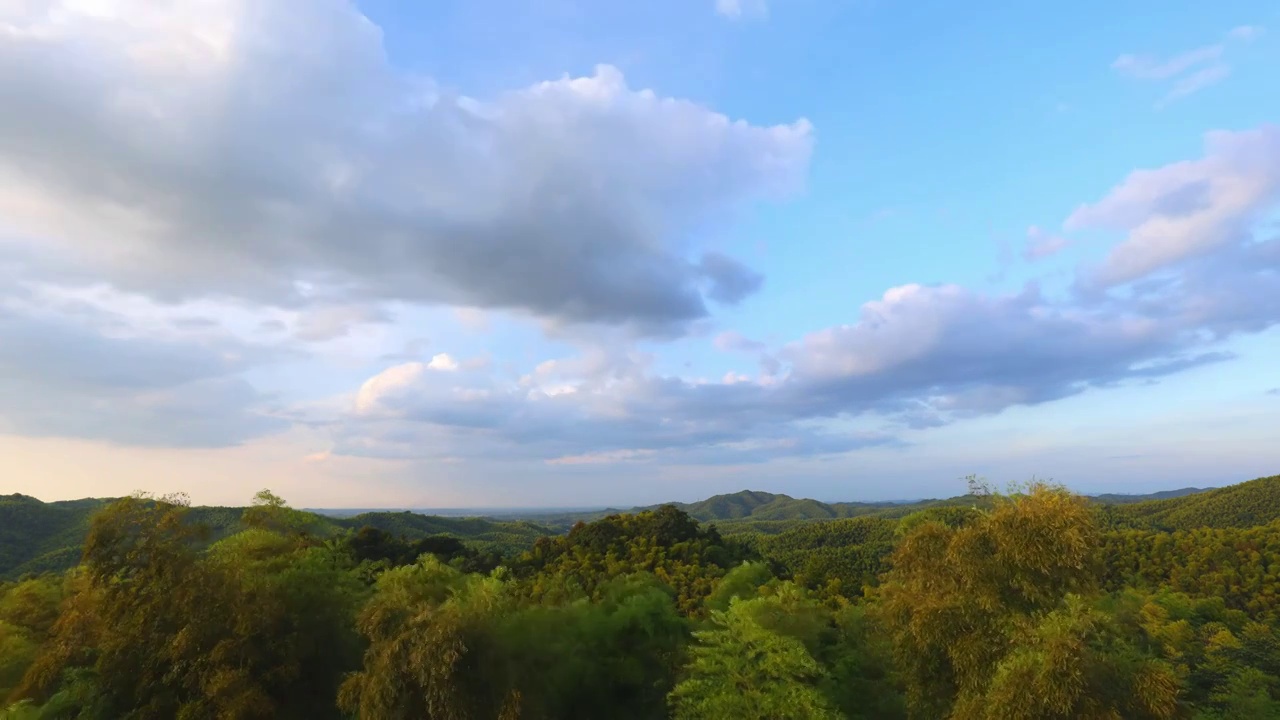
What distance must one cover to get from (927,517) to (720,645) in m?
6.72

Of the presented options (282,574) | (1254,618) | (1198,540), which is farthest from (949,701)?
(1198,540)

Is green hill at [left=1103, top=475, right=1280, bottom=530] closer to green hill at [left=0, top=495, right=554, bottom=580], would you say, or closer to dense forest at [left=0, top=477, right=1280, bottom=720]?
dense forest at [left=0, top=477, right=1280, bottom=720]

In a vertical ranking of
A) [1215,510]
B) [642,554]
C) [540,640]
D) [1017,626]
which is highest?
[1017,626]

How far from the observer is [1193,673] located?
24391mm

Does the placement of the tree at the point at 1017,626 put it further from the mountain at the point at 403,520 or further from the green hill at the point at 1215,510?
the green hill at the point at 1215,510

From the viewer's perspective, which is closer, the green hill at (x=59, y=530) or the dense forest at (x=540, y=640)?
the dense forest at (x=540, y=640)

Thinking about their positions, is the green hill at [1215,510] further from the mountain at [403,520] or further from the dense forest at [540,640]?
the dense forest at [540,640]

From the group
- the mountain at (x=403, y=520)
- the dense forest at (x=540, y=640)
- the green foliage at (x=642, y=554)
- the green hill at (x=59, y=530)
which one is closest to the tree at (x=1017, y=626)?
the dense forest at (x=540, y=640)

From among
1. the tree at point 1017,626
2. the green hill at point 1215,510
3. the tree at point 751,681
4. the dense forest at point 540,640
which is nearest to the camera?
the tree at point 1017,626

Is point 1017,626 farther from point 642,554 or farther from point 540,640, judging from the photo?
point 642,554

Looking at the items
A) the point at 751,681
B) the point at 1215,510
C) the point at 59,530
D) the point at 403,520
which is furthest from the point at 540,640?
the point at 1215,510

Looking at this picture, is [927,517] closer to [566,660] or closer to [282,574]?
[566,660]

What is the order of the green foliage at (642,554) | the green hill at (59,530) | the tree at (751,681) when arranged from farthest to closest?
the green hill at (59,530)
the green foliage at (642,554)
the tree at (751,681)

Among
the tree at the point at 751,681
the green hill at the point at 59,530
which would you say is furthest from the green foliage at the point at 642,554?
the tree at the point at 751,681
